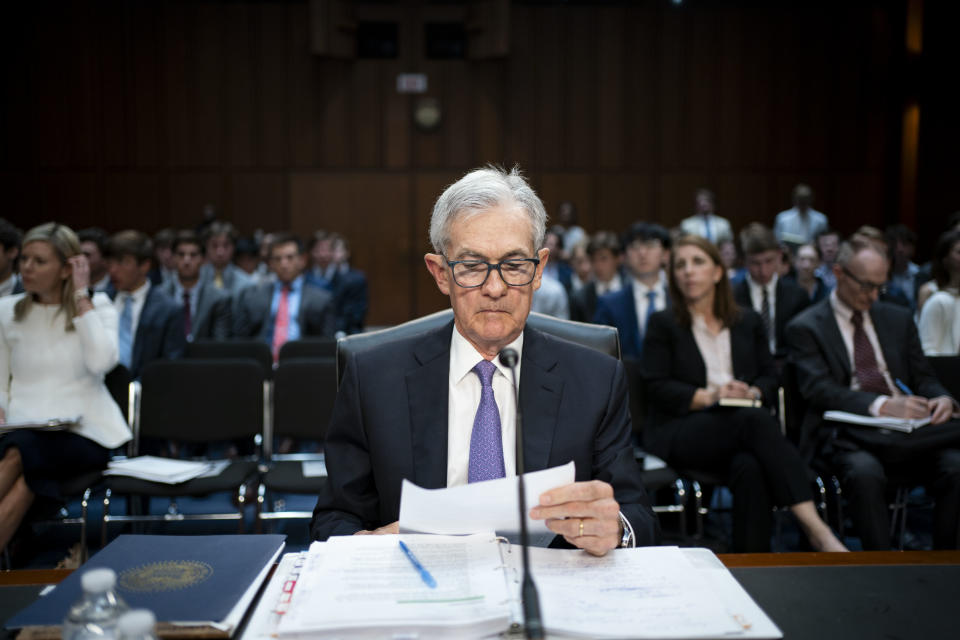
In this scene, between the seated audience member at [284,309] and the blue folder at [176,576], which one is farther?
the seated audience member at [284,309]

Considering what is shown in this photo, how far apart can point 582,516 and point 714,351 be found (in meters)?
2.76

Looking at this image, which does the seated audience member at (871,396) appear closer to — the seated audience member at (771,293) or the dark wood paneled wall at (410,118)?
the seated audience member at (771,293)

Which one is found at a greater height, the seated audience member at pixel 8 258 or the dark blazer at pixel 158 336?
the seated audience member at pixel 8 258

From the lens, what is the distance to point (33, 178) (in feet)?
39.4

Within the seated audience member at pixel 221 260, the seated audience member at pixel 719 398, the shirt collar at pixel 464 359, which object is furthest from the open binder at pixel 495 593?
the seated audience member at pixel 221 260

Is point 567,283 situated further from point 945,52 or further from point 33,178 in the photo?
point 33,178

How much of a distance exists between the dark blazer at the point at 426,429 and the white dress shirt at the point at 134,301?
367 cm

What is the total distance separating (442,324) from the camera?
2.08 m

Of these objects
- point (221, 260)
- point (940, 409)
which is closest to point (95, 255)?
point (221, 260)

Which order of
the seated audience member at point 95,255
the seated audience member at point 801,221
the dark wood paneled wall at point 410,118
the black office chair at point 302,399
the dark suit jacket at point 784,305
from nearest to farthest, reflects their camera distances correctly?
the black office chair at point 302,399 < the dark suit jacket at point 784,305 < the seated audience member at point 95,255 < the seated audience member at point 801,221 < the dark wood paneled wall at point 410,118

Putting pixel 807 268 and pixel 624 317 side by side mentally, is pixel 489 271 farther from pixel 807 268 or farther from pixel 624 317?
pixel 807 268

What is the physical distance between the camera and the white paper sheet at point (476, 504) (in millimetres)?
1290

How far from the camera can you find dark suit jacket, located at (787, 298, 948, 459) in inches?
148

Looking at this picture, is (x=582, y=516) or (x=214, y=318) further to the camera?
(x=214, y=318)
